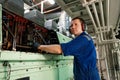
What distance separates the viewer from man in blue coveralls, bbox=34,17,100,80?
162 centimetres

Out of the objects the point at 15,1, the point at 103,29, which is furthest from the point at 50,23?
the point at 15,1

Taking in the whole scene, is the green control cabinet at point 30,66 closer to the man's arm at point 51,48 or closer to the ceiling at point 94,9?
the man's arm at point 51,48

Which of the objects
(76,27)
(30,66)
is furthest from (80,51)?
(30,66)

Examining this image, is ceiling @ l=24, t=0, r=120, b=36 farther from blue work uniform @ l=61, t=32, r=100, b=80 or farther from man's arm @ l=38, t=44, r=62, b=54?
man's arm @ l=38, t=44, r=62, b=54

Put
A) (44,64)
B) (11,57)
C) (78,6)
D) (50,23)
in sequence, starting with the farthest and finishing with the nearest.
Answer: (50,23), (78,6), (44,64), (11,57)

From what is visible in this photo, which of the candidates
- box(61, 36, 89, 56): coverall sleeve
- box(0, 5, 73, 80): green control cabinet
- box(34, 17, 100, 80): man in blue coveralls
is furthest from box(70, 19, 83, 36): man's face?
box(0, 5, 73, 80): green control cabinet

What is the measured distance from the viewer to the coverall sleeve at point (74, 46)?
162 cm

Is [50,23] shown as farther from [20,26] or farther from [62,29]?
[20,26]

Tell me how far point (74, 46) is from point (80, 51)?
119 mm

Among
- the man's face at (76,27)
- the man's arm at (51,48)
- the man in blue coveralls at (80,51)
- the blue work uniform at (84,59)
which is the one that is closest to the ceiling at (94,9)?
the man's face at (76,27)

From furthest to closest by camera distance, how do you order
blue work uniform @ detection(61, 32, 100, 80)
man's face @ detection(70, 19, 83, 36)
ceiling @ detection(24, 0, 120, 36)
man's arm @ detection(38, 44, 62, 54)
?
A: 1. ceiling @ detection(24, 0, 120, 36)
2. man's face @ detection(70, 19, 83, 36)
3. blue work uniform @ detection(61, 32, 100, 80)
4. man's arm @ detection(38, 44, 62, 54)

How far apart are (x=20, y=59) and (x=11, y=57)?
113 millimetres

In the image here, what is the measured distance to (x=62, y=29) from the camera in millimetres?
3547

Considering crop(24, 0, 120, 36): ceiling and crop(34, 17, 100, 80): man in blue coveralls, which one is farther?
crop(24, 0, 120, 36): ceiling
